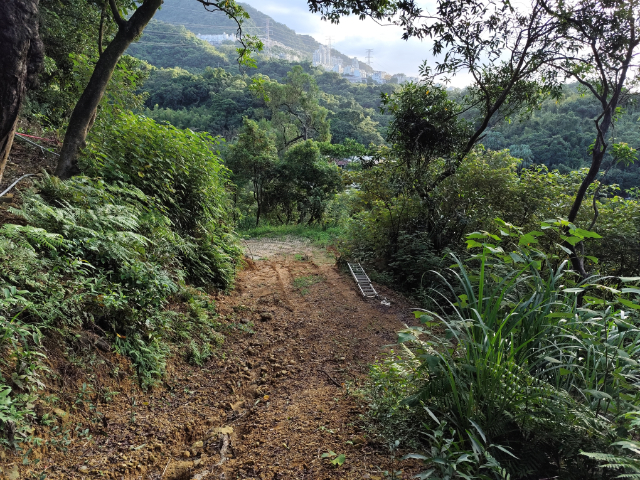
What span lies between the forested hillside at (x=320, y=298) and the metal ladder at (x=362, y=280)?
0.17 ft

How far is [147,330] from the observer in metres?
2.96

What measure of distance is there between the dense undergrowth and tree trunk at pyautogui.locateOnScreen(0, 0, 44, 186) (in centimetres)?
76

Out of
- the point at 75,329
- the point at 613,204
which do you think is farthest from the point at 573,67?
the point at 75,329

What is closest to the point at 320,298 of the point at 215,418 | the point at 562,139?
the point at 215,418

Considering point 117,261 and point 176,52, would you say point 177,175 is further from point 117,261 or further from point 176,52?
point 176,52

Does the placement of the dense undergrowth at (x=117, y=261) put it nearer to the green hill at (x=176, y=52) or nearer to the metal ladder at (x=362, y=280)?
the metal ladder at (x=362, y=280)

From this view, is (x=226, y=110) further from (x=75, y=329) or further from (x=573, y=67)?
(x=75, y=329)

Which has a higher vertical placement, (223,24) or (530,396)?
(223,24)

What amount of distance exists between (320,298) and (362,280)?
1.36 meters

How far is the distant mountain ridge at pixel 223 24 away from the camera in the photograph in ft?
477

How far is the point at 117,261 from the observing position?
303 cm

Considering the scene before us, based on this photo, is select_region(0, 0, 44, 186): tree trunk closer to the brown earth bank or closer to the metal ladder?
the brown earth bank

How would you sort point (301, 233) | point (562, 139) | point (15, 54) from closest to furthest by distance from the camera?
point (15, 54) < point (301, 233) < point (562, 139)

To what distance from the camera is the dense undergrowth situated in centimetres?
203
